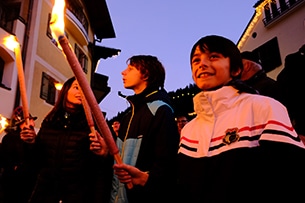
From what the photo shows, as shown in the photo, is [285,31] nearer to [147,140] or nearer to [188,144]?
[147,140]

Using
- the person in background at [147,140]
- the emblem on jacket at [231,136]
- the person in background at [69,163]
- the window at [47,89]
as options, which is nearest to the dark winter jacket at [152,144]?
the person in background at [147,140]

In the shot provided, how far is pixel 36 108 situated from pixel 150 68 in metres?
11.7

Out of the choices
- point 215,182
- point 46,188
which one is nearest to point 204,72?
point 215,182

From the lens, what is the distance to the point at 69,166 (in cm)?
245

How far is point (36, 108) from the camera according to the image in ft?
43.4

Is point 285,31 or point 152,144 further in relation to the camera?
point 285,31

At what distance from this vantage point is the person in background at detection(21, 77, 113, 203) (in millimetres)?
2348

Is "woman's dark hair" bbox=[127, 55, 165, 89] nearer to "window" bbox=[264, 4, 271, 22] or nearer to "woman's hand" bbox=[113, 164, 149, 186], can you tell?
"woman's hand" bbox=[113, 164, 149, 186]

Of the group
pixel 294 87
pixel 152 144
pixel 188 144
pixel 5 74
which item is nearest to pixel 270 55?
pixel 5 74

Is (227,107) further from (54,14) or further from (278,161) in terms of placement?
(54,14)

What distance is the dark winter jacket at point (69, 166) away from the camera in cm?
235

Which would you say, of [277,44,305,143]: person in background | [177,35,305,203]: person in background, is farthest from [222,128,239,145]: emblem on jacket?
[277,44,305,143]: person in background

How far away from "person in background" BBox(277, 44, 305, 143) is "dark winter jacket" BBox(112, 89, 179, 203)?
937 millimetres

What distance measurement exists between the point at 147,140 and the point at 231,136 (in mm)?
914
